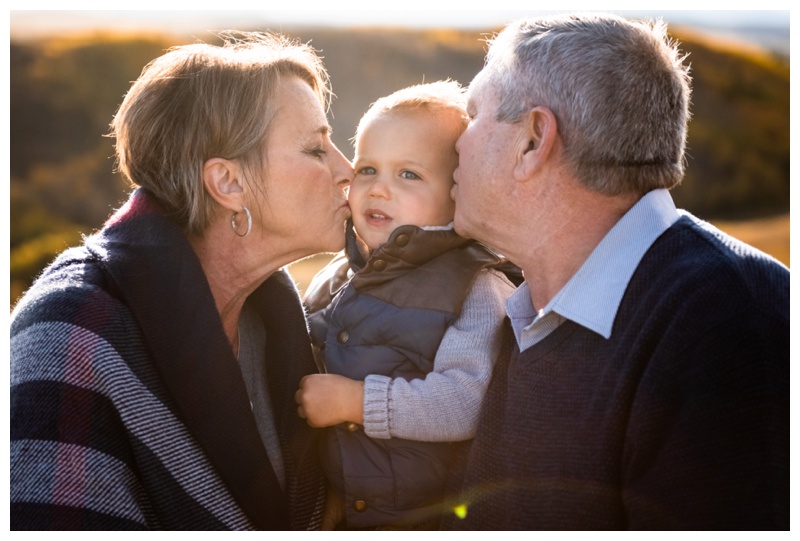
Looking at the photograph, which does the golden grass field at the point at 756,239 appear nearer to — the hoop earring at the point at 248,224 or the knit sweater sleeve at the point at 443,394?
the hoop earring at the point at 248,224

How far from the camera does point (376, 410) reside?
232cm

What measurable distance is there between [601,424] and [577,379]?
6.0 inches

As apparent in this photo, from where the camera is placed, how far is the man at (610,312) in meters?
1.72

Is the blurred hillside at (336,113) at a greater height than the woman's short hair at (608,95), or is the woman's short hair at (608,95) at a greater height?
the woman's short hair at (608,95)

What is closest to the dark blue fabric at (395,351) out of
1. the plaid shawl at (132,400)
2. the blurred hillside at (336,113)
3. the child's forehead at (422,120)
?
the plaid shawl at (132,400)

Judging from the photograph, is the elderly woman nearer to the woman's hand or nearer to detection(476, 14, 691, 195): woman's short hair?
the woman's hand

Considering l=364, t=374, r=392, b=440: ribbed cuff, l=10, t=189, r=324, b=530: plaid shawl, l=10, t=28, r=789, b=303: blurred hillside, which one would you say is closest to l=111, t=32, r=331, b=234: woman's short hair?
l=10, t=189, r=324, b=530: plaid shawl

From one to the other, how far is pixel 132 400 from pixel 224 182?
0.81 m

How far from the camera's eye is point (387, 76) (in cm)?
1018

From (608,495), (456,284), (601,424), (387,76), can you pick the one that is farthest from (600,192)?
(387,76)

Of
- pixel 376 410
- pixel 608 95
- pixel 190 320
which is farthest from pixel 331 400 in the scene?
pixel 608 95

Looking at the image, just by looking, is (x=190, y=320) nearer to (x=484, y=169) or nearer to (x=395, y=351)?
(x=395, y=351)

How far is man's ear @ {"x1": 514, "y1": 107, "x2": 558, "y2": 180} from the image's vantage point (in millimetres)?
2240
